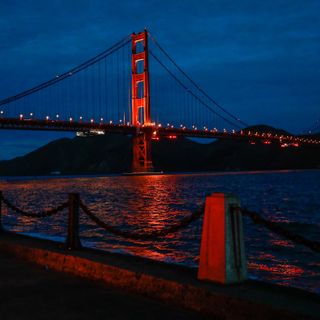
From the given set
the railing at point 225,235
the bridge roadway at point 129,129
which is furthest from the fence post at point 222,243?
the bridge roadway at point 129,129

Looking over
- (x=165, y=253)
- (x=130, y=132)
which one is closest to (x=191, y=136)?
(x=130, y=132)

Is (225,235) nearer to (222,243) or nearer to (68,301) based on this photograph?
(222,243)

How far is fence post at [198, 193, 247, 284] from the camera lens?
4898 mm

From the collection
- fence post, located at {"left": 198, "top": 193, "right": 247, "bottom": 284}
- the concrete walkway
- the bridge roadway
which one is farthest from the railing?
the bridge roadway

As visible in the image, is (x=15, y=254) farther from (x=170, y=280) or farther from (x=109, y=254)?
(x=170, y=280)

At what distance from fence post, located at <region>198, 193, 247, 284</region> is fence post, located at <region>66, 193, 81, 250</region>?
263 centimetres

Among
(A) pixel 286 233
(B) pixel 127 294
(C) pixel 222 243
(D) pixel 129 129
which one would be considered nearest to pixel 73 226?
(B) pixel 127 294

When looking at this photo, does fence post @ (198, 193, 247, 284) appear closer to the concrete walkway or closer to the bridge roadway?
the concrete walkway

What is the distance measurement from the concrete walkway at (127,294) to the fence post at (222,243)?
0.45 feet

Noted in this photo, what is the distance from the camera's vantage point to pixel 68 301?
4.94 metres

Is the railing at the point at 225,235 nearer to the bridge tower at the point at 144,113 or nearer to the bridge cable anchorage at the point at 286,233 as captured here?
the bridge cable anchorage at the point at 286,233

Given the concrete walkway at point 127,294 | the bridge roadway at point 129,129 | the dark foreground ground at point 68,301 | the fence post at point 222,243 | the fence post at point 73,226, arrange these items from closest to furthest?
1. the concrete walkway at point 127,294
2. the dark foreground ground at point 68,301
3. the fence post at point 222,243
4. the fence post at point 73,226
5. the bridge roadway at point 129,129

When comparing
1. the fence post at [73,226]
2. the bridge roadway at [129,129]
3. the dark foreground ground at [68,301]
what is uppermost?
the bridge roadway at [129,129]

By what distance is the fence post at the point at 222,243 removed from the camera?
16.1 feet
